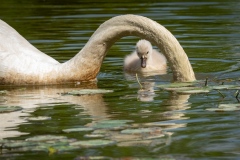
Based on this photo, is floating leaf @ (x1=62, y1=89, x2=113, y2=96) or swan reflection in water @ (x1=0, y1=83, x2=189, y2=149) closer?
swan reflection in water @ (x1=0, y1=83, x2=189, y2=149)

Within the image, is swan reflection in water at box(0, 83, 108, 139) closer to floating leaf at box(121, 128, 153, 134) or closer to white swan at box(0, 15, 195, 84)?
white swan at box(0, 15, 195, 84)

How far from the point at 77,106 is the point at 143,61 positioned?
12.1ft

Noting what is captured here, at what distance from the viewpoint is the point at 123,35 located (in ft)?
32.8

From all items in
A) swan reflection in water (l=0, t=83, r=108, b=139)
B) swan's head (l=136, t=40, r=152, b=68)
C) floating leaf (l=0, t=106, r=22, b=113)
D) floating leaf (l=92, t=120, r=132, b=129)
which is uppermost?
swan's head (l=136, t=40, r=152, b=68)

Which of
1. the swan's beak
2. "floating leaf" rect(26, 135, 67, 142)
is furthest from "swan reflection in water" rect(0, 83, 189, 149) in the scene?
the swan's beak

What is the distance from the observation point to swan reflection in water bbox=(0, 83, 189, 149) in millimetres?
6864

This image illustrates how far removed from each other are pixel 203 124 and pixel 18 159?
1.71 m

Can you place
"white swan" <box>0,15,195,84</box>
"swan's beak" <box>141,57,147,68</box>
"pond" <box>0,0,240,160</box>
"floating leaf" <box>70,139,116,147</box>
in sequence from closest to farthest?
"pond" <box>0,0,240,160</box> → "floating leaf" <box>70,139,116,147</box> → "white swan" <box>0,15,195,84</box> → "swan's beak" <box>141,57,147,68</box>

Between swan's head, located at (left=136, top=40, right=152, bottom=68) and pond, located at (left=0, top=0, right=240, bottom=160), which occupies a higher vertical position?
swan's head, located at (left=136, top=40, right=152, bottom=68)

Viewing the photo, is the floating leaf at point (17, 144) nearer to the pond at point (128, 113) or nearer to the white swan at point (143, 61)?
the pond at point (128, 113)

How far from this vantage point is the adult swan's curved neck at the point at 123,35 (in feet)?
30.7

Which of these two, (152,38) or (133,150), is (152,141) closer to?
(133,150)

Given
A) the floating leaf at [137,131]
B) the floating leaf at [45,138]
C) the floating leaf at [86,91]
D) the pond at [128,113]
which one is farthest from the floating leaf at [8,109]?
the floating leaf at [137,131]

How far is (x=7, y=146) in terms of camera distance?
6582mm
